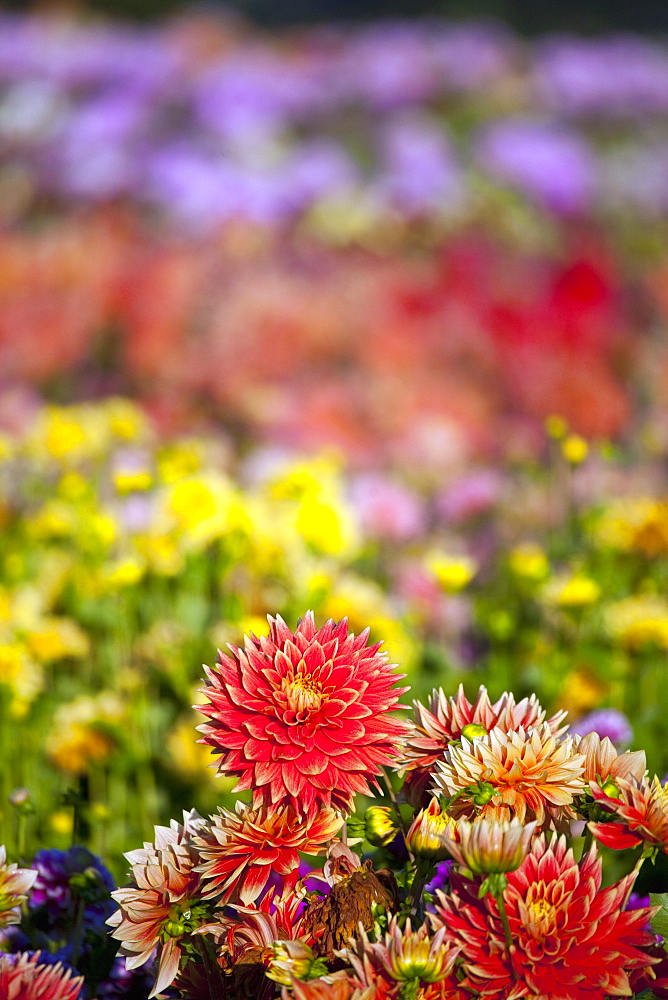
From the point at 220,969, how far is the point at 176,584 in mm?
975

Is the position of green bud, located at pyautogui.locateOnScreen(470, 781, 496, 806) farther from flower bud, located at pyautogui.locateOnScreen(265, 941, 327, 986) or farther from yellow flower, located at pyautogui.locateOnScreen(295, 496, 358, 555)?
yellow flower, located at pyautogui.locateOnScreen(295, 496, 358, 555)

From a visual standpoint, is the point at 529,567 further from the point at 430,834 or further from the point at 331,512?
the point at 430,834

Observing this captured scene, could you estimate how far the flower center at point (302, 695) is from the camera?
628 millimetres

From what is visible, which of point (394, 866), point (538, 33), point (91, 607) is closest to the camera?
point (394, 866)

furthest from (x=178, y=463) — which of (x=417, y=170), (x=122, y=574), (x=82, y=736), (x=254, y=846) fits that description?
(x=417, y=170)

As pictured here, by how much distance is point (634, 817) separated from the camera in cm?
62

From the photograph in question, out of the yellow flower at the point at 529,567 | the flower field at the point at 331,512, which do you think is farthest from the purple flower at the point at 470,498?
the yellow flower at the point at 529,567

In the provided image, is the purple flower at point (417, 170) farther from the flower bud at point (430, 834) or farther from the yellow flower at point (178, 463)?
the flower bud at point (430, 834)

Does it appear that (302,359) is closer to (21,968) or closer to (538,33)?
(21,968)

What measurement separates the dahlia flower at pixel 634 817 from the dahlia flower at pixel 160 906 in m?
0.25

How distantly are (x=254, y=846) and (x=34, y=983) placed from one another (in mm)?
145

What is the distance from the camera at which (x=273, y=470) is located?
78.3 inches

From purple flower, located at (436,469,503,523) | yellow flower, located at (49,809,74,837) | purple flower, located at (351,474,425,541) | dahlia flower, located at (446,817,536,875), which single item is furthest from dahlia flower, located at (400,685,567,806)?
purple flower, located at (351,474,425,541)

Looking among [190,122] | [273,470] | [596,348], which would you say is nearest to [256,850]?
[273,470]
